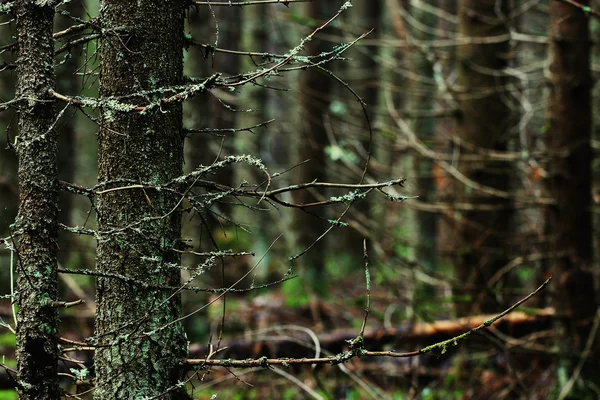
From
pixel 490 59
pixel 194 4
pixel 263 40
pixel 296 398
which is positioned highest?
pixel 263 40

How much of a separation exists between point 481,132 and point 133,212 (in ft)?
18.5

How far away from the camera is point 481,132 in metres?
7.44

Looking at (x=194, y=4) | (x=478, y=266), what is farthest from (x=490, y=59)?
(x=194, y=4)

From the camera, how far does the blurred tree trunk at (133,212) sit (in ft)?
8.66

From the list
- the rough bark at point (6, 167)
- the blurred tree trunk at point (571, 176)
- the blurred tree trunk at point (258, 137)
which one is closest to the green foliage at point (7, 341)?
the rough bark at point (6, 167)

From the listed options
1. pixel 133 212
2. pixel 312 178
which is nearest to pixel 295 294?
pixel 312 178

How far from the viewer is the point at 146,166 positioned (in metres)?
2.67

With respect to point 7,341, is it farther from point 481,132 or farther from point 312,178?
point 481,132

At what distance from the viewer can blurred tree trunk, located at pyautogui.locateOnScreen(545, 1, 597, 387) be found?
5.40 metres

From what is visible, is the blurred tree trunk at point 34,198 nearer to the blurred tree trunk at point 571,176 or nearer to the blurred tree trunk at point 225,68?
the blurred tree trunk at point 571,176

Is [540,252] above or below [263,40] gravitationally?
below

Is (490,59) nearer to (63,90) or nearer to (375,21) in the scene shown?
(63,90)

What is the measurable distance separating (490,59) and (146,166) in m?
6.01

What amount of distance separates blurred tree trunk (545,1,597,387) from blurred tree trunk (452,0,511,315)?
1505 millimetres
